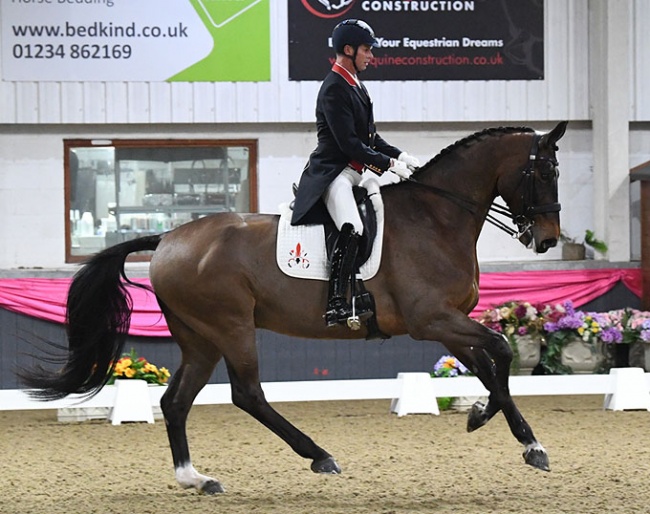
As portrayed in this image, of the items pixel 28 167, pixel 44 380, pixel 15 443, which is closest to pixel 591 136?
pixel 28 167

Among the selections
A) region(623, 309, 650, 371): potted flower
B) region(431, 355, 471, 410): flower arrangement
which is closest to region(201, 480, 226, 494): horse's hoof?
region(431, 355, 471, 410): flower arrangement

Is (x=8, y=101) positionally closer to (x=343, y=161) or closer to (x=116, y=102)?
(x=116, y=102)

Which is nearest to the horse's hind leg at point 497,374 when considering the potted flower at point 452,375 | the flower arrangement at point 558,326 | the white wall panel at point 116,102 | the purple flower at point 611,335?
the potted flower at point 452,375

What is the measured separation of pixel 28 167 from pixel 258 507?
22.7 ft

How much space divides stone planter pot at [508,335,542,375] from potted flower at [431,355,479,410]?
624 mm

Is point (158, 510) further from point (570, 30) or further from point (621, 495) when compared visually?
point (570, 30)

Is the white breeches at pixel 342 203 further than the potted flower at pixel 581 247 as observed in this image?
No

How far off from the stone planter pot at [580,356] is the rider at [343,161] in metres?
4.90

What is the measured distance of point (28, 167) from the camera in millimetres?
10969

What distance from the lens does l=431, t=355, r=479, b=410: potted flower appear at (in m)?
8.81

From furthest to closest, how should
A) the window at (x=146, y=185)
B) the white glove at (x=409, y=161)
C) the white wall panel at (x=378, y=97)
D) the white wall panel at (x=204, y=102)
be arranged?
the window at (x=146, y=185) < the white wall panel at (x=204, y=102) < the white wall panel at (x=378, y=97) < the white glove at (x=409, y=161)

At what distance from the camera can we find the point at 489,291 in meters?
10.4

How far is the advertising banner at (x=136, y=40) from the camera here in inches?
425

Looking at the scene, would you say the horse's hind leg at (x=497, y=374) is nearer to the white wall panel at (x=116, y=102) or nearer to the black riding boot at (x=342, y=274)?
the black riding boot at (x=342, y=274)
